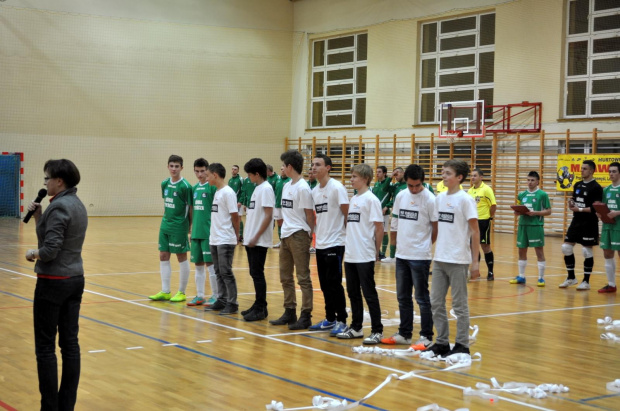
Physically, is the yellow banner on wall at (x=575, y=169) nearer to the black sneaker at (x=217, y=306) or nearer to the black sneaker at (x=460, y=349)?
the black sneaker at (x=217, y=306)

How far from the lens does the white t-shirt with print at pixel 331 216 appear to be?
305 inches

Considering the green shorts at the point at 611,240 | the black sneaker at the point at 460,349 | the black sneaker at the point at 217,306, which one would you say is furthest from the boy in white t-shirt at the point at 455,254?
the green shorts at the point at 611,240

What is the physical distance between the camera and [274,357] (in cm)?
671

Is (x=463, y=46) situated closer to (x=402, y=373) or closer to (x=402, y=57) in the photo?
(x=402, y=57)

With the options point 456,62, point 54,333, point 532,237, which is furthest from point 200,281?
point 456,62

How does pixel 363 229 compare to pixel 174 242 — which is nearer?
pixel 363 229

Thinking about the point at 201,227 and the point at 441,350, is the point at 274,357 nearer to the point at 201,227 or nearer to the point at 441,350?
the point at 441,350

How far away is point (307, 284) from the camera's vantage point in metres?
8.05

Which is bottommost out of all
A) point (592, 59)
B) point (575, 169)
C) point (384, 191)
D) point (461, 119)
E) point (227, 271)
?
point (227, 271)

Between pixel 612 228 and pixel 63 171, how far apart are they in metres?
9.32

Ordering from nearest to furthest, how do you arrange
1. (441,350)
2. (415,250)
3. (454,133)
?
(441,350) < (415,250) < (454,133)

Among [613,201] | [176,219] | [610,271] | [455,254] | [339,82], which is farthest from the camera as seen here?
[339,82]

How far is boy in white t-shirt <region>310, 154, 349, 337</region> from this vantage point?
7750 mm

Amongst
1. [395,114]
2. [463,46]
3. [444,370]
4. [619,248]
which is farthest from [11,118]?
[444,370]
